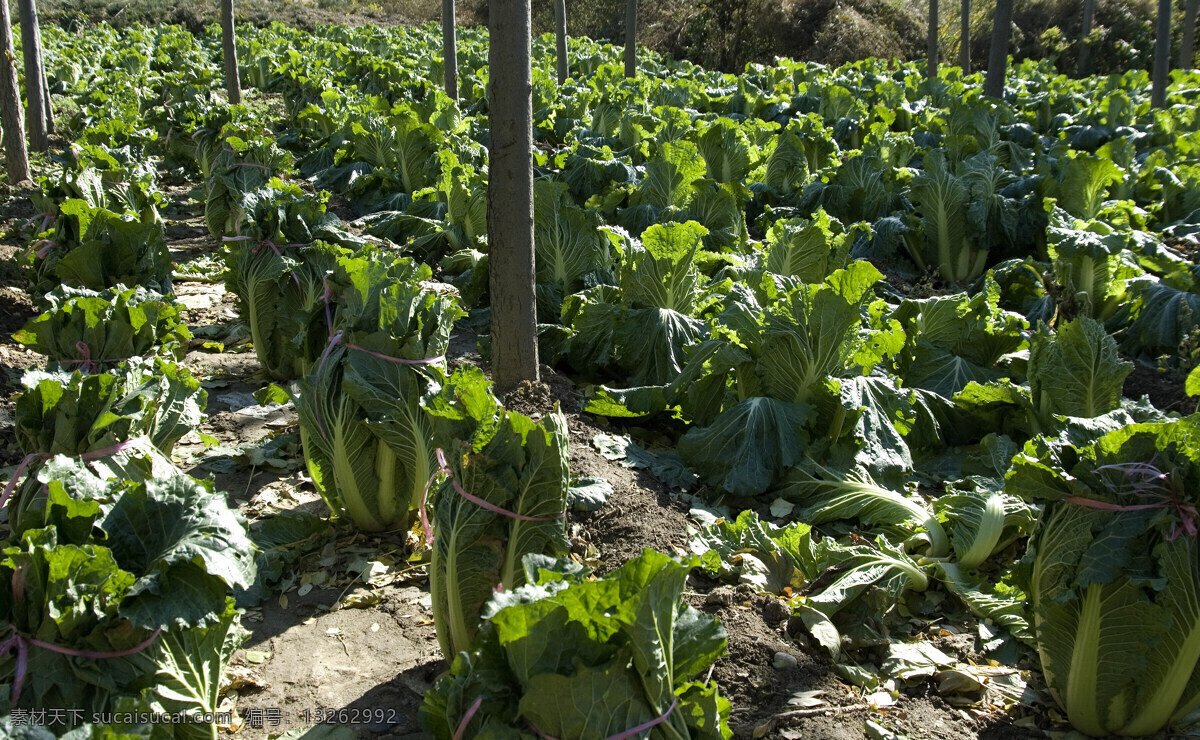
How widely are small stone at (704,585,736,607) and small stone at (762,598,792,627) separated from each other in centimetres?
14

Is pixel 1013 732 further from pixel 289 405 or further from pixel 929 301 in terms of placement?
pixel 289 405

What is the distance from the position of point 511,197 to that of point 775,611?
237 centimetres

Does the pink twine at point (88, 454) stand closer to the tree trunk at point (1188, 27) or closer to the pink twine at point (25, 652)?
the pink twine at point (25, 652)

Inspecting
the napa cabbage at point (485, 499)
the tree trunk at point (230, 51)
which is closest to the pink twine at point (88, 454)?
the napa cabbage at point (485, 499)

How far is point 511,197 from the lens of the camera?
15.4 feet

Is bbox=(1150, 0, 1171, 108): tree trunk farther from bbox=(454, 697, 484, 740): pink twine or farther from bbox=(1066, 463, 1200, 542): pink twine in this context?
bbox=(454, 697, 484, 740): pink twine

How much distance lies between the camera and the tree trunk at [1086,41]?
79.2ft

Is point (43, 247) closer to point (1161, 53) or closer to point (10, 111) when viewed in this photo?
point (10, 111)

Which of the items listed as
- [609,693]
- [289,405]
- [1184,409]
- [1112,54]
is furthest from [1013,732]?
[1112,54]

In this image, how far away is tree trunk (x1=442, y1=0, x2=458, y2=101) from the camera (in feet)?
42.6

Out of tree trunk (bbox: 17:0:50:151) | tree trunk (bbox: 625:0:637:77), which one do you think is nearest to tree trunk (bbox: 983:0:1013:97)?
tree trunk (bbox: 625:0:637:77)

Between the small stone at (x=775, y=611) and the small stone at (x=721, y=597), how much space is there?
137 mm

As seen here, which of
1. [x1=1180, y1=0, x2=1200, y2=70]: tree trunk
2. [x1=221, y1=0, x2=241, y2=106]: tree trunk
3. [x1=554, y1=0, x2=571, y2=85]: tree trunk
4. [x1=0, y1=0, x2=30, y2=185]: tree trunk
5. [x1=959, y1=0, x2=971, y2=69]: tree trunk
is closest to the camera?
[x1=0, y1=0, x2=30, y2=185]: tree trunk

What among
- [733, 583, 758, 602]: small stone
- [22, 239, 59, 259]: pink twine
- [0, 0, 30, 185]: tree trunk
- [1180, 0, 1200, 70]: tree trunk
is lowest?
[733, 583, 758, 602]: small stone
